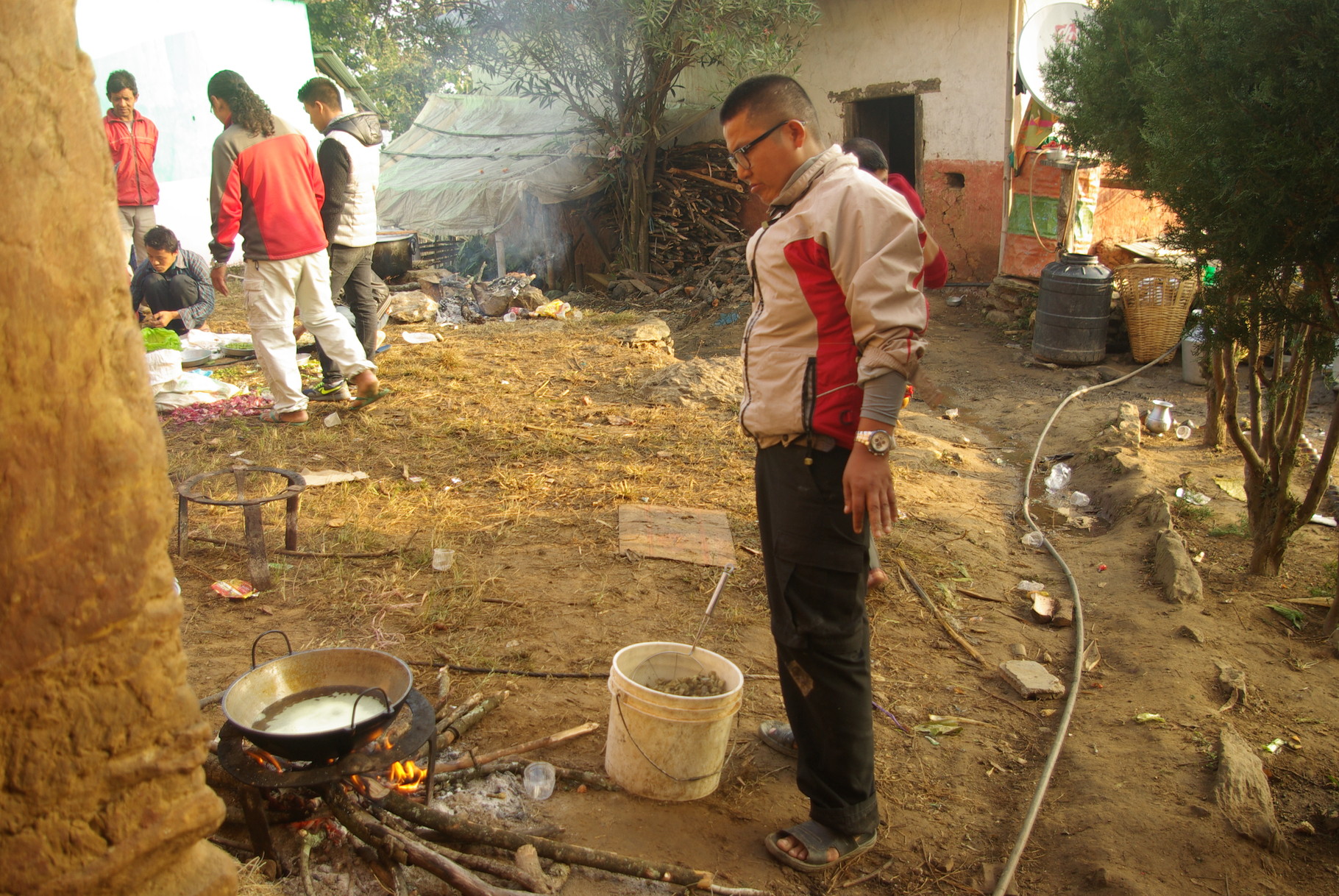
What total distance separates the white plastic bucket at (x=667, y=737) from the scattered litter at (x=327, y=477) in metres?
3.07

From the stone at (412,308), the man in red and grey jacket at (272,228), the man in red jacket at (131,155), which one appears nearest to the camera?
the man in red and grey jacket at (272,228)

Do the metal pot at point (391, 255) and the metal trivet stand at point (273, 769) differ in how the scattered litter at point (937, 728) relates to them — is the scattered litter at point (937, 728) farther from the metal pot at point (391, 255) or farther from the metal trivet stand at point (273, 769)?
the metal pot at point (391, 255)

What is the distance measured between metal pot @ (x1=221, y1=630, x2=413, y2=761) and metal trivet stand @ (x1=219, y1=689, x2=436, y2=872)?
0.13ft

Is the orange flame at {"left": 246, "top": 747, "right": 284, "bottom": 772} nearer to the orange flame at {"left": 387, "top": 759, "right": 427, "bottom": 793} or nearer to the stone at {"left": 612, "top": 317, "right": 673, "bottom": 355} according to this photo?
the orange flame at {"left": 387, "top": 759, "right": 427, "bottom": 793}

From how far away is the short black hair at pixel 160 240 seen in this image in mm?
7195

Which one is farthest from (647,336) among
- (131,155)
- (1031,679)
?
(1031,679)

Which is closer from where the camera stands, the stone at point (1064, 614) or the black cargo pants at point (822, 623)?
the black cargo pants at point (822, 623)

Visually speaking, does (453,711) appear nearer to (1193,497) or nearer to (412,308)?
(1193,497)

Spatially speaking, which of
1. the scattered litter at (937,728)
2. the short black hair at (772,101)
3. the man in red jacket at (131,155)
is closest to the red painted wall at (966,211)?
the man in red jacket at (131,155)

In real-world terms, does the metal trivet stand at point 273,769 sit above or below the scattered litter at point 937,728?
above

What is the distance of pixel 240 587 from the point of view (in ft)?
13.1

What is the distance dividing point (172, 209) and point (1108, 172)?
11948mm

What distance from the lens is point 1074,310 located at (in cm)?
892

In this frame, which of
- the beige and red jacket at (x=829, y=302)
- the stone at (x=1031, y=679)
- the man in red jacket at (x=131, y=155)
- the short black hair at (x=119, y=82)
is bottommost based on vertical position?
the stone at (x=1031, y=679)
